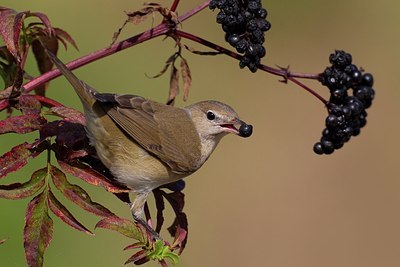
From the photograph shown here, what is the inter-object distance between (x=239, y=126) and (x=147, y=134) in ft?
1.57

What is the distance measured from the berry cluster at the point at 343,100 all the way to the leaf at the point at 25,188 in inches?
49.8

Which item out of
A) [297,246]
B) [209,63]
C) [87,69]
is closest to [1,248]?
[87,69]

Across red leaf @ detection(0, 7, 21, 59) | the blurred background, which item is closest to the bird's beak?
red leaf @ detection(0, 7, 21, 59)

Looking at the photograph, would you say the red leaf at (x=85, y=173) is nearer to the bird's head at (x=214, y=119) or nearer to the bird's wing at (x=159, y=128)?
the bird's wing at (x=159, y=128)

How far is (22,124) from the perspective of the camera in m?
2.72

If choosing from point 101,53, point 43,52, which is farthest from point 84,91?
point 101,53

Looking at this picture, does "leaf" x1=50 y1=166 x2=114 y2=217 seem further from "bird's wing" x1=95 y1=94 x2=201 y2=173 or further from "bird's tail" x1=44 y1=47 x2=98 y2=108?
Result: "bird's wing" x1=95 y1=94 x2=201 y2=173

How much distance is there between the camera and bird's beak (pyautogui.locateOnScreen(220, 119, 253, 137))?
374 centimetres

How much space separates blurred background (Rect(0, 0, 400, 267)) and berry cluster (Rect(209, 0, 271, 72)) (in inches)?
165

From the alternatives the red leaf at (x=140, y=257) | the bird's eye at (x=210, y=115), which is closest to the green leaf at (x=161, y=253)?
the red leaf at (x=140, y=257)

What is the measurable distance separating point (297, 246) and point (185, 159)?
200 inches

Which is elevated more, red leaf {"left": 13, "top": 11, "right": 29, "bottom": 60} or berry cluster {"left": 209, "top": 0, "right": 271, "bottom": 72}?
berry cluster {"left": 209, "top": 0, "right": 271, "bottom": 72}

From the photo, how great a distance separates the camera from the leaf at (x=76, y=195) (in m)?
2.76

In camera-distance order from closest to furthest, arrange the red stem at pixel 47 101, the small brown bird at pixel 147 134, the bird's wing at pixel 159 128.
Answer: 1. the red stem at pixel 47 101
2. the small brown bird at pixel 147 134
3. the bird's wing at pixel 159 128
